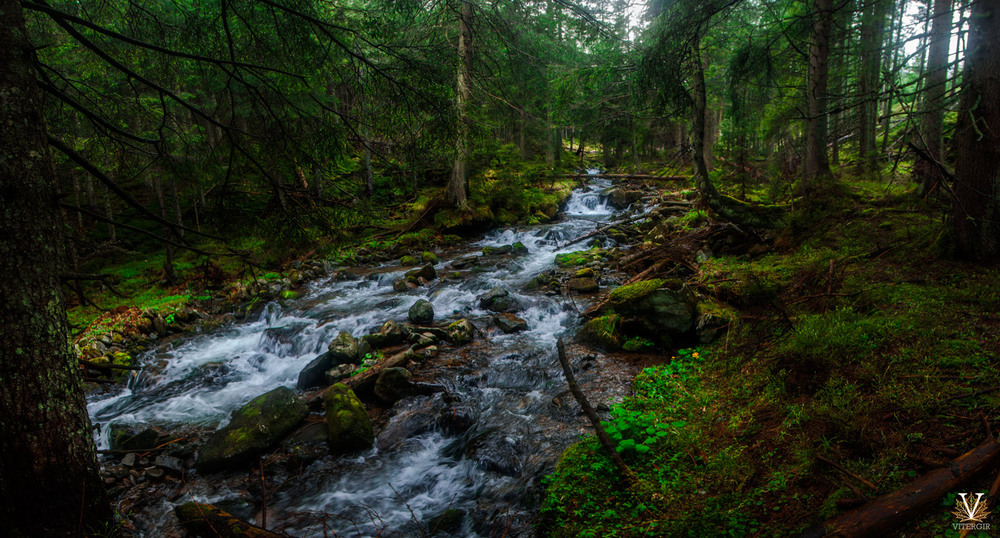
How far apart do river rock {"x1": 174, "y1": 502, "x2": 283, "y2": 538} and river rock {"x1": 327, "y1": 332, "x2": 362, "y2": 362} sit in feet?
12.7

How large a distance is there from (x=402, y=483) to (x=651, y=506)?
296 centimetres

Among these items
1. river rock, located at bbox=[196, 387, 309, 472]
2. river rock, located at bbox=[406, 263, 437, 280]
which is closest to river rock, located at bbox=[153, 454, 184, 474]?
river rock, located at bbox=[196, 387, 309, 472]

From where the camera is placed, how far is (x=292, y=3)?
4.43m

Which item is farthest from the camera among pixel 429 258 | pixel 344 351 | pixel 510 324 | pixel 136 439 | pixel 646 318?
pixel 429 258

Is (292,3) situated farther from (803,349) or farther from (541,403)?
(803,349)

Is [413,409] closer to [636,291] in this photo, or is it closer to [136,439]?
[136,439]

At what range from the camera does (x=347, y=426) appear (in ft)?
18.1

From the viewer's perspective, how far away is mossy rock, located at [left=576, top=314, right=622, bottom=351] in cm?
708

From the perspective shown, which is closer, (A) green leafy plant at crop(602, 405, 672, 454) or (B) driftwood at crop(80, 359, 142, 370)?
(A) green leafy plant at crop(602, 405, 672, 454)

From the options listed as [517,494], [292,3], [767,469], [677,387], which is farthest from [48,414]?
[677,387]

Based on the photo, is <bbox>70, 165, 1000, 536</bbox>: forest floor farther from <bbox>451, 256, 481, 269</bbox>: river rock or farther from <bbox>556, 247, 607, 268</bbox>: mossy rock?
<bbox>451, 256, 481, 269</bbox>: river rock

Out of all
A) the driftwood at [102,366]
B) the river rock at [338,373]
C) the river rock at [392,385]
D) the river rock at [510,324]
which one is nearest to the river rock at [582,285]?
the river rock at [510,324]

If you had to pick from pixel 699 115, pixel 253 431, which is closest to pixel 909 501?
pixel 253 431

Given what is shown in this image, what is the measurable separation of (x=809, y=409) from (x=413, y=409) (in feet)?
16.0
